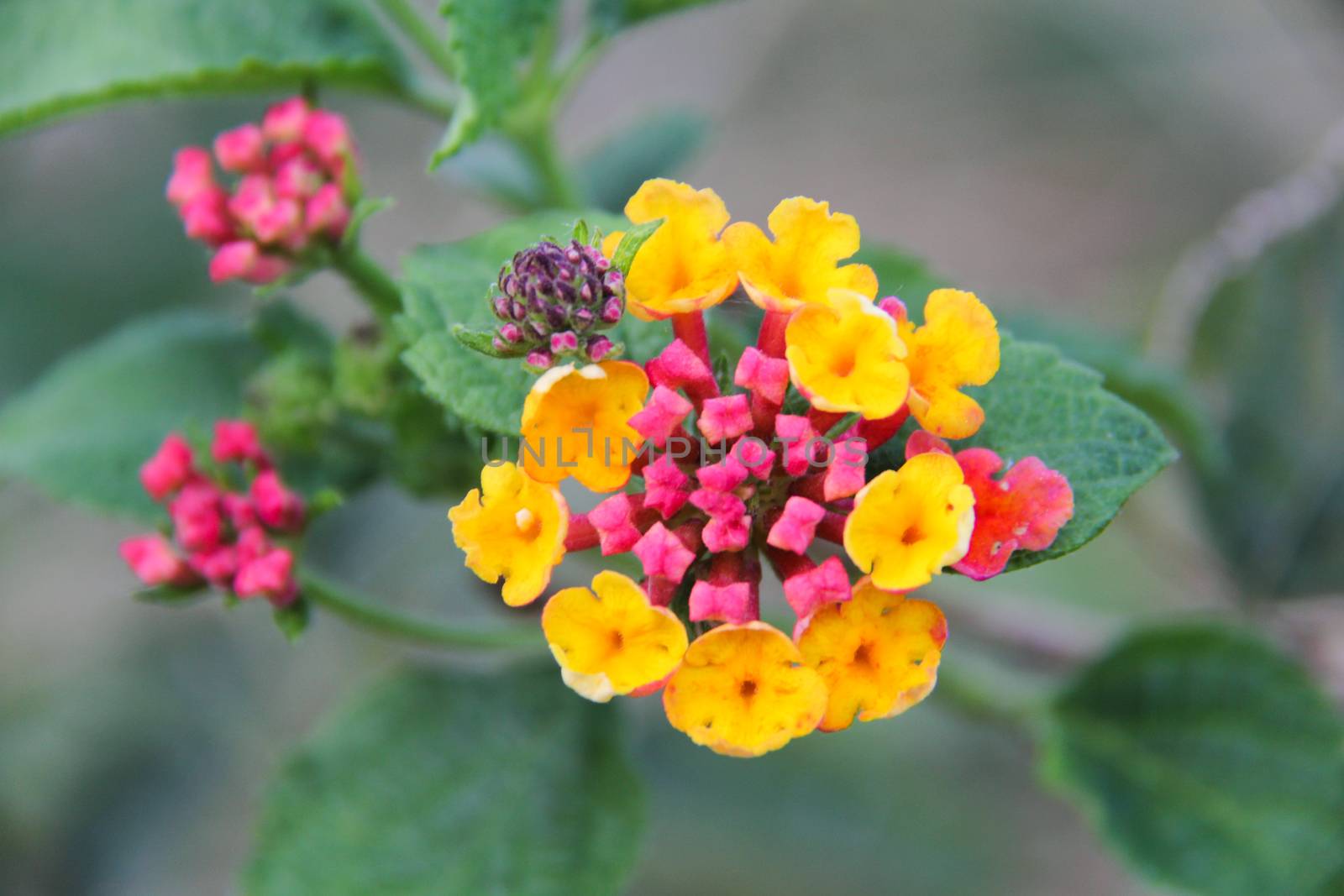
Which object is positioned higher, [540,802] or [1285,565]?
[1285,565]

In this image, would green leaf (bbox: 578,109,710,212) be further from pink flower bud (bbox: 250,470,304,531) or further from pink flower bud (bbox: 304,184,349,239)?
pink flower bud (bbox: 250,470,304,531)

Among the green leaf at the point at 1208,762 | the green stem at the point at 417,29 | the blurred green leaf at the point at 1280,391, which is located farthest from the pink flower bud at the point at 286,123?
the blurred green leaf at the point at 1280,391

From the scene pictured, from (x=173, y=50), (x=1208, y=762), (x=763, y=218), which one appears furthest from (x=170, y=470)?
(x=763, y=218)

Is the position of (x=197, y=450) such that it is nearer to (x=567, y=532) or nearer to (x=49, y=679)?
(x=567, y=532)

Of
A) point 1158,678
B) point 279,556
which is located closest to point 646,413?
point 279,556

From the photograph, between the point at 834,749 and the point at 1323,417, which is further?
the point at 834,749

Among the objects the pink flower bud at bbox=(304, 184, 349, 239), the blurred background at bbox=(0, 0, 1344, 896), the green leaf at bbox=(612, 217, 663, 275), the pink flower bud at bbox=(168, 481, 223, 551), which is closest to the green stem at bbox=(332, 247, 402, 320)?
the pink flower bud at bbox=(304, 184, 349, 239)
